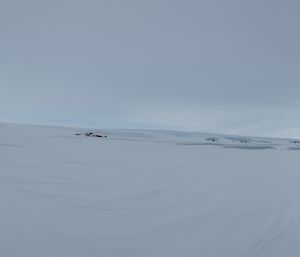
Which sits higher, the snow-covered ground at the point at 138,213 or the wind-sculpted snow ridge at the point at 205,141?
the wind-sculpted snow ridge at the point at 205,141

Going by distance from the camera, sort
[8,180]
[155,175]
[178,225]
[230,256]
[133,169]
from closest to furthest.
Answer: [230,256], [178,225], [8,180], [155,175], [133,169]

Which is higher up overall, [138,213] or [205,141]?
[205,141]

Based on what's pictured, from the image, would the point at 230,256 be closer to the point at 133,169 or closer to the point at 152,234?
the point at 152,234

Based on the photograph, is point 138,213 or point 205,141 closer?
point 138,213

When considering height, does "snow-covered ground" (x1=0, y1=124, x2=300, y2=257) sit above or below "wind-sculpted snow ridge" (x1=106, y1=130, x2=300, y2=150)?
below

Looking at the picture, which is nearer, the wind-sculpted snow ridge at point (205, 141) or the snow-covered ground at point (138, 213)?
the snow-covered ground at point (138, 213)

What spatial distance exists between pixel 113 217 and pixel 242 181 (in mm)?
3218

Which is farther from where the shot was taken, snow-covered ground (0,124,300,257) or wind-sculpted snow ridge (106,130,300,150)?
wind-sculpted snow ridge (106,130,300,150)

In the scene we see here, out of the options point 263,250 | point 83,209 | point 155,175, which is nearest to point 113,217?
point 83,209

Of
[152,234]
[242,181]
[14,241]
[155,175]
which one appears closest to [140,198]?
[152,234]

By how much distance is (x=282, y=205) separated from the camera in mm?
3834

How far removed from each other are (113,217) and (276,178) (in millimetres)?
4267

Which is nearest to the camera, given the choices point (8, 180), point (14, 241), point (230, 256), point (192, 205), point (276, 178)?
point (14, 241)

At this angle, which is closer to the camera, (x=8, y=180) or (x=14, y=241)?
(x=14, y=241)
